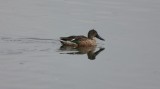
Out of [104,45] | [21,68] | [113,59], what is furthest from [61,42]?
[21,68]

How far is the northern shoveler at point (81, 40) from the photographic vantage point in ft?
60.4

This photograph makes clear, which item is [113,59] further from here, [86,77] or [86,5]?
[86,5]

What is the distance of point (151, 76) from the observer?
14867 millimetres

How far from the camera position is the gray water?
14117 mm

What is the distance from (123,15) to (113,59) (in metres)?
5.80

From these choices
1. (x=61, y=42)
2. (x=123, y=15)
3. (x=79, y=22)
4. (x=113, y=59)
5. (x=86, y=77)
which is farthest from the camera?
(x=123, y=15)

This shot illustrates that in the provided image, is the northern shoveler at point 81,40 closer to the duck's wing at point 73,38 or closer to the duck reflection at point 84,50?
the duck's wing at point 73,38

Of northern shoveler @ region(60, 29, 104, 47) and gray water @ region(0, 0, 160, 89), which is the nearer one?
gray water @ region(0, 0, 160, 89)

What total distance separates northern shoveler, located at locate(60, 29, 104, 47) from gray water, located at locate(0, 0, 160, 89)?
0.78 ft

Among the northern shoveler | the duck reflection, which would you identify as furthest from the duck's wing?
the duck reflection

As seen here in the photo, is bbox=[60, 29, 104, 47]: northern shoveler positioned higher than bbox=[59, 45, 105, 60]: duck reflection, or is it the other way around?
bbox=[60, 29, 104, 47]: northern shoveler

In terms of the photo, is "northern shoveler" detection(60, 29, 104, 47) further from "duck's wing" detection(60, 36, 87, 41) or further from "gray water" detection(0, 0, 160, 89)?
"gray water" detection(0, 0, 160, 89)

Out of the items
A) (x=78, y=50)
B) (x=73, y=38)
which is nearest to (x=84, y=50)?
(x=78, y=50)

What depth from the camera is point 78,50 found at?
18.4 metres
